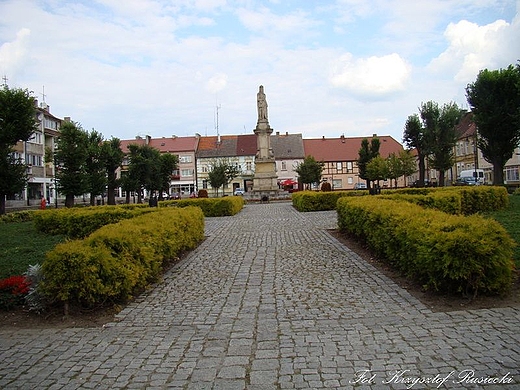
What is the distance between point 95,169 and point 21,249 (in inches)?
1070

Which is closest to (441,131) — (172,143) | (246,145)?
(246,145)

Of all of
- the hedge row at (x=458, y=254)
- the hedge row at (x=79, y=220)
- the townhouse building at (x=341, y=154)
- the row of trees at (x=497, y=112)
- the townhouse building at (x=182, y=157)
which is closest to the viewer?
the hedge row at (x=458, y=254)

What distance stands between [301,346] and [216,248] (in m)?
7.96

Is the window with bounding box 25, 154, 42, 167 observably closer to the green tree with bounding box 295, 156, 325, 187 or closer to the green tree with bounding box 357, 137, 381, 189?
the green tree with bounding box 295, 156, 325, 187

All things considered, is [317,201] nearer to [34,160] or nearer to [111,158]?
[111,158]

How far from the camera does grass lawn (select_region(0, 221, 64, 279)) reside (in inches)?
375

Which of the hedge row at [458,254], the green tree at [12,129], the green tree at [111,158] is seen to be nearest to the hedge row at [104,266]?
the hedge row at [458,254]

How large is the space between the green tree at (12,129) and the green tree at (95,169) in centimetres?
902

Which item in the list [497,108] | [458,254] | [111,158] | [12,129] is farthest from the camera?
[111,158]

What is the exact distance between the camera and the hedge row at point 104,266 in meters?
6.41

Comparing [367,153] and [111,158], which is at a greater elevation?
[367,153]

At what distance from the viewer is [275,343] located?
17.0 ft

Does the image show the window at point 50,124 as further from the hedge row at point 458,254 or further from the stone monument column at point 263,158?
the hedge row at point 458,254

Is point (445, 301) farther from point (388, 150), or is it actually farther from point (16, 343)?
point (388, 150)
